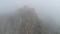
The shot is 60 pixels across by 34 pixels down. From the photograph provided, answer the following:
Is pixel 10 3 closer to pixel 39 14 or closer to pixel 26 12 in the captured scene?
pixel 26 12

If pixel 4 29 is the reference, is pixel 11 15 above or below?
above

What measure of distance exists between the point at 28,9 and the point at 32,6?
0.04m

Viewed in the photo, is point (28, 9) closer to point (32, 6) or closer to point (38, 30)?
point (32, 6)

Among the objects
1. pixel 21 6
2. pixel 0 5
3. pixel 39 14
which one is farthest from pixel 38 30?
pixel 0 5

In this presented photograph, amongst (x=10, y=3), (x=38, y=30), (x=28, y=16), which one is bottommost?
(x=38, y=30)

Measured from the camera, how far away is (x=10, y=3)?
65 cm

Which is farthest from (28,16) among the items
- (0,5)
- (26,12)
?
(0,5)

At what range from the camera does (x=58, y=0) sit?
643 millimetres

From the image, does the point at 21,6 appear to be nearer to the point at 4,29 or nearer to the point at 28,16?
the point at 28,16

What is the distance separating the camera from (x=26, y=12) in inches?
25.2

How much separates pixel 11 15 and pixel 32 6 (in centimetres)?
20

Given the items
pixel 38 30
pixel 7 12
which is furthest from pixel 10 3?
pixel 38 30

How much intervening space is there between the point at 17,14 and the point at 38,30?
8.8 inches

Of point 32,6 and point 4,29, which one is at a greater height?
point 32,6
